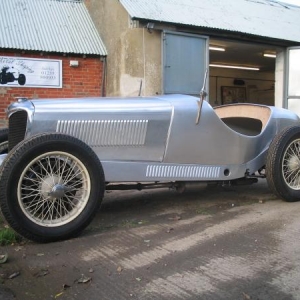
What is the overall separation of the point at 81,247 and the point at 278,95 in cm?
1012

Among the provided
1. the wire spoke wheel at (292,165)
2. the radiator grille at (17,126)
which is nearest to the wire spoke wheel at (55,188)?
the radiator grille at (17,126)

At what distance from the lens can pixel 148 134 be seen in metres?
4.36

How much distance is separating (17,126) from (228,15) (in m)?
8.53

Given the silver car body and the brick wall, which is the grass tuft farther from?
the brick wall

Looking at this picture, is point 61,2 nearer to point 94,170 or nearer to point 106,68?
point 106,68

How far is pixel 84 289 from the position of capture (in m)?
2.86

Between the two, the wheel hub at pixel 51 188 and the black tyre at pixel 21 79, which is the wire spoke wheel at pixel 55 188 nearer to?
the wheel hub at pixel 51 188

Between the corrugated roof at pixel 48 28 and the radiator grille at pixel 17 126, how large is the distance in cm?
584

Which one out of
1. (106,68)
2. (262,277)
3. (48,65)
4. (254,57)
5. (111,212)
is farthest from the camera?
(254,57)

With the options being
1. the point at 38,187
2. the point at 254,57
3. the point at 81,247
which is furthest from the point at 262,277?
the point at 254,57

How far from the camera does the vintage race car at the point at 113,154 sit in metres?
3.63

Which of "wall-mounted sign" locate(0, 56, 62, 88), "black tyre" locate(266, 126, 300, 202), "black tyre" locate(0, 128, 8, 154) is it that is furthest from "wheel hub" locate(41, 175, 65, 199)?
"wall-mounted sign" locate(0, 56, 62, 88)

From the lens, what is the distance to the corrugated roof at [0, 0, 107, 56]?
9.82 metres

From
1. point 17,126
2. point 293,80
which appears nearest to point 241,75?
point 293,80
